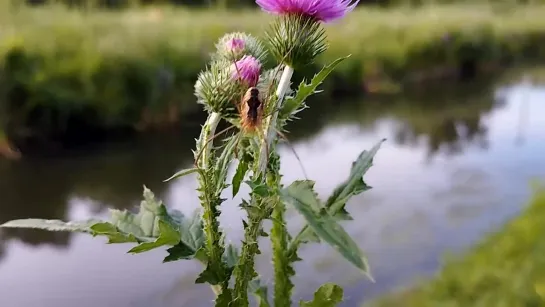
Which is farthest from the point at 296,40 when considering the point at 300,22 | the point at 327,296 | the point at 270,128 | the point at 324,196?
the point at 324,196

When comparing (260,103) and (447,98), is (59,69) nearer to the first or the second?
(260,103)

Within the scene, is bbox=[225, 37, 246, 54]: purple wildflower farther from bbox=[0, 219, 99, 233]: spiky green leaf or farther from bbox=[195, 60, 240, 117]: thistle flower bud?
bbox=[0, 219, 99, 233]: spiky green leaf

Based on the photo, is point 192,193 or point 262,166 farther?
point 192,193

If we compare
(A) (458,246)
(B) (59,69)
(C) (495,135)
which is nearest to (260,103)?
(A) (458,246)

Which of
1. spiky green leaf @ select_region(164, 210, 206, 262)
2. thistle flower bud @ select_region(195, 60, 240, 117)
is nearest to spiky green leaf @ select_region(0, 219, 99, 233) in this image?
spiky green leaf @ select_region(164, 210, 206, 262)

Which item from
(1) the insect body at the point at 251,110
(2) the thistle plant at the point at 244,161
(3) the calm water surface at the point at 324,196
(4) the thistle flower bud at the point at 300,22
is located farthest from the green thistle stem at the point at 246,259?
(3) the calm water surface at the point at 324,196

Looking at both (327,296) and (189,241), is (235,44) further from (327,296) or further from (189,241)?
(327,296)
